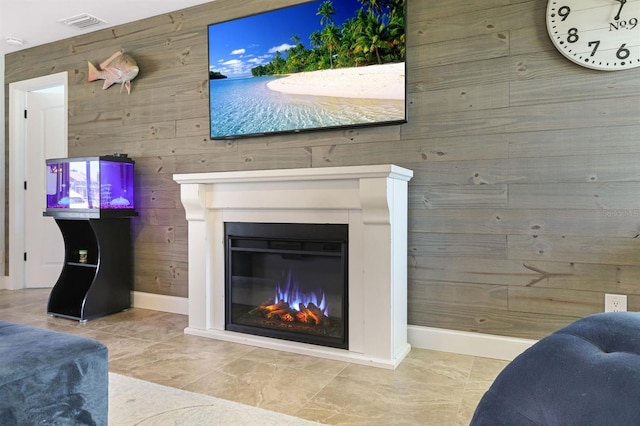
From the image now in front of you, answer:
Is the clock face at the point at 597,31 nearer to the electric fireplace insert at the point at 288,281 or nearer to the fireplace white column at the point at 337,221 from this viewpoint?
the fireplace white column at the point at 337,221

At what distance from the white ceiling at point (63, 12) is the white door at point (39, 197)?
760mm

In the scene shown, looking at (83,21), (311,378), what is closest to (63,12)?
(83,21)

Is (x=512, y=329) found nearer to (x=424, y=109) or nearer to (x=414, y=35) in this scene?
(x=424, y=109)

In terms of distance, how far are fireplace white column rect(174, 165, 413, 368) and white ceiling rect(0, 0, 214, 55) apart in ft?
5.16

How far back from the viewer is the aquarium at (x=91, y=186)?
3207 millimetres

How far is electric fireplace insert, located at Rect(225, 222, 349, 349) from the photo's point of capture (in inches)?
97.4

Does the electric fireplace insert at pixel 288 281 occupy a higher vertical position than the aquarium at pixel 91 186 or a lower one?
lower

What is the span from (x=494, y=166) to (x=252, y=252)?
160 centimetres

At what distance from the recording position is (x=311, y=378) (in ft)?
6.94

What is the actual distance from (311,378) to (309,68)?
196 centimetres

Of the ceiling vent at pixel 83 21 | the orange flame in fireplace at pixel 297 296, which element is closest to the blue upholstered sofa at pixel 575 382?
the orange flame in fireplace at pixel 297 296

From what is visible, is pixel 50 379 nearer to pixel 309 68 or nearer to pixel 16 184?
pixel 309 68

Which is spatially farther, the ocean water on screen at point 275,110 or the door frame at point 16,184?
the door frame at point 16,184

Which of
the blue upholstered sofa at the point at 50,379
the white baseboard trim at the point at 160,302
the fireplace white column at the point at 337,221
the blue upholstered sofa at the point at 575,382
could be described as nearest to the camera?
the blue upholstered sofa at the point at 575,382
